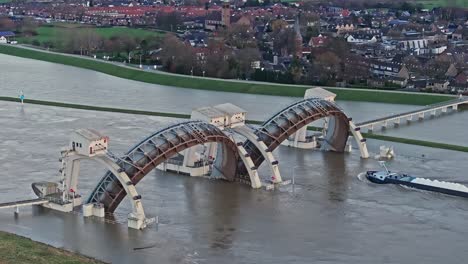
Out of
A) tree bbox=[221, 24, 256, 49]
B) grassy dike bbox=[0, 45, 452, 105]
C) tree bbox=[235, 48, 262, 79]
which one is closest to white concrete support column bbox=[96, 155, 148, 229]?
grassy dike bbox=[0, 45, 452, 105]

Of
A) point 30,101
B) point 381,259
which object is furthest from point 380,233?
point 30,101

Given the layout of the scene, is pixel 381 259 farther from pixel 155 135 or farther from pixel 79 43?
pixel 79 43

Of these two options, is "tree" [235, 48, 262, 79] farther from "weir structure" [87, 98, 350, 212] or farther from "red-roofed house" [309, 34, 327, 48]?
"weir structure" [87, 98, 350, 212]

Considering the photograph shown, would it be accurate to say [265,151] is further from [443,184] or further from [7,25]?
[7,25]

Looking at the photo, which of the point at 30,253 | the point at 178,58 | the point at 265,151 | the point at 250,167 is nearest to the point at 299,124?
the point at 265,151

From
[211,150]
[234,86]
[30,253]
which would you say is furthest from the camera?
[234,86]

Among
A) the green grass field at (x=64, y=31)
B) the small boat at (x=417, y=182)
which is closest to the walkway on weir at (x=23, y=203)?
the small boat at (x=417, y=182)
